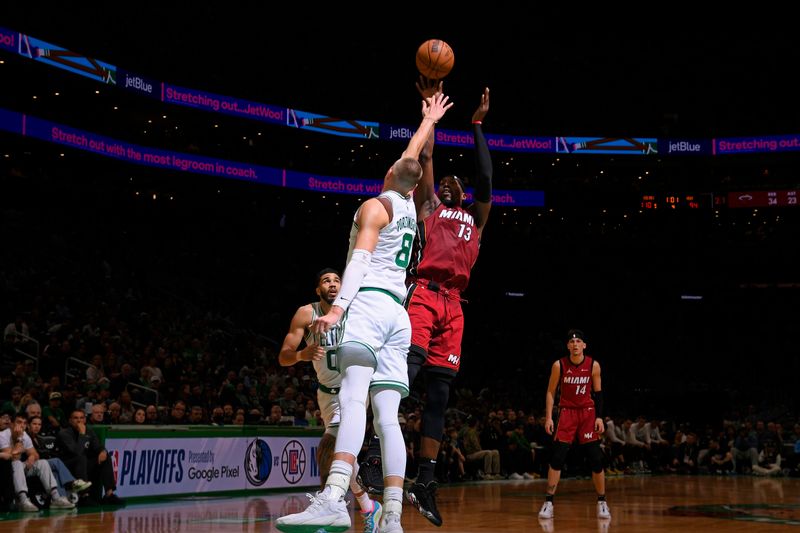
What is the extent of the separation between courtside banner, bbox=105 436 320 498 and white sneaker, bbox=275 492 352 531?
297 inches

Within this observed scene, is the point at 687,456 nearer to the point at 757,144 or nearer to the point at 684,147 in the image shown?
the point at 684,147

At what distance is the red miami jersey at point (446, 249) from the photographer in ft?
20.7

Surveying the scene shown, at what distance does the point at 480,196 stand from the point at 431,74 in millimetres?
957

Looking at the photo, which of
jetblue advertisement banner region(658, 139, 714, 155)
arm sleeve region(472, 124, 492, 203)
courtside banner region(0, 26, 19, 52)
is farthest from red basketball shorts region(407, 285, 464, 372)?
jetblue advertisement banner region(658, 139, 714, 155)

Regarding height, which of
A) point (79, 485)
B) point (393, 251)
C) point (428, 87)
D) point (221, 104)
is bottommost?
point (79, 485)

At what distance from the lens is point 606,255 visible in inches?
1484

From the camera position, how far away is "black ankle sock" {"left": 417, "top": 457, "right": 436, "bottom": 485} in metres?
5.71

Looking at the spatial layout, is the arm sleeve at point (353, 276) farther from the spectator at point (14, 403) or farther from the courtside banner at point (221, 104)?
the courtside banner at point (221, 104)

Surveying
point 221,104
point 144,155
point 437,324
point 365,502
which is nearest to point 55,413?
point 365,502

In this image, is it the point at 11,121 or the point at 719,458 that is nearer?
the point at 719,458

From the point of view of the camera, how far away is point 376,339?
16.7ft

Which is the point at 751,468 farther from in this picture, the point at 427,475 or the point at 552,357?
the point at 427,475

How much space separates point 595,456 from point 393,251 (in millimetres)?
6758

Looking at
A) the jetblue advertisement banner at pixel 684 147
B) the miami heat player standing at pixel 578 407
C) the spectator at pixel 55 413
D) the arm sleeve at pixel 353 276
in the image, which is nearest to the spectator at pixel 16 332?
the spectator at pixel 55 413
